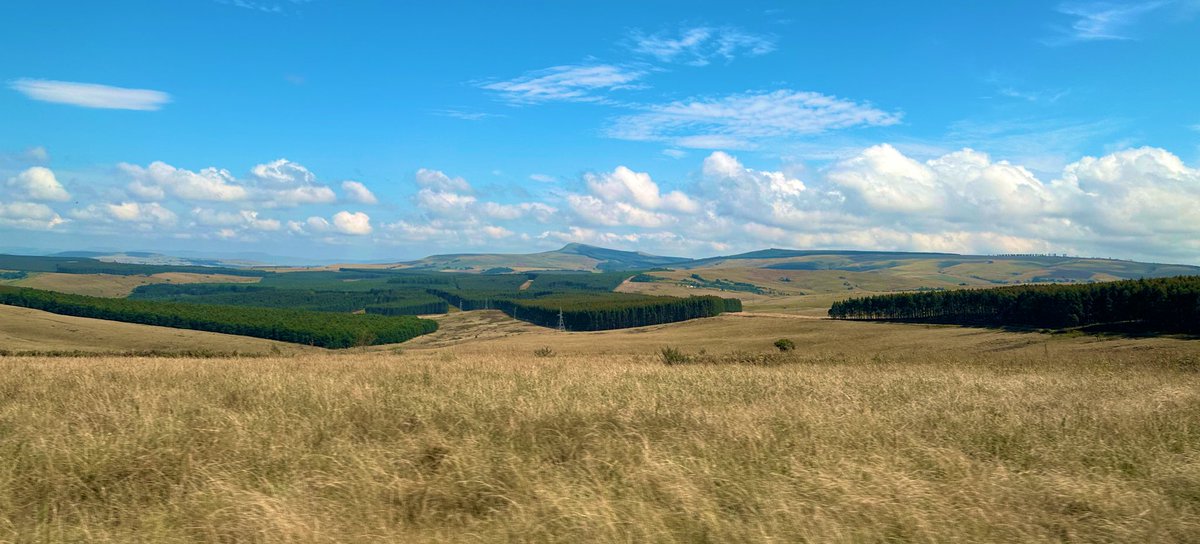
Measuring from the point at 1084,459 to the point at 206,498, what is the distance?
27.9 ft

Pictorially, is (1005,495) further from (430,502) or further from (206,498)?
(206,498)

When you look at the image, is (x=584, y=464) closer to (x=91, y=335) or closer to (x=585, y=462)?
(x=585, y=462)

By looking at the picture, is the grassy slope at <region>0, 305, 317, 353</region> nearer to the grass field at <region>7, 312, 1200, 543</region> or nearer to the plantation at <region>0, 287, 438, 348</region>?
the plantation at <region>0, 287, 438, 348</region>

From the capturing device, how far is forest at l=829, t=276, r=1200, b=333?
63.5 metres

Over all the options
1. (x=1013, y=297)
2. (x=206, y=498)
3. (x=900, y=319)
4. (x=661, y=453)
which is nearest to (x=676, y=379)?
(x=661, y=453)

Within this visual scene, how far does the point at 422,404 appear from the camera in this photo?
9.16m

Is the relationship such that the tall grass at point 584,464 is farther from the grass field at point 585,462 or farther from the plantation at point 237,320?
the plantation at point 237,320

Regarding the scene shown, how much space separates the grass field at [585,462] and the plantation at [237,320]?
117 metres

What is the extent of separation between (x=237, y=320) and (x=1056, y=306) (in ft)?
452

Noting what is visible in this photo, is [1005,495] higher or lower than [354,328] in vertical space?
higher

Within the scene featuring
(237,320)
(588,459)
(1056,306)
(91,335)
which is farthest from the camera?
(237,320)

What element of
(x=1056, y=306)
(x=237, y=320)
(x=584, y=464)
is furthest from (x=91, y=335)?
(x=1056, y=306)

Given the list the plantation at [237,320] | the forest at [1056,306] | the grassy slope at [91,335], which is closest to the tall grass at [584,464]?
the forest at [1056,306]

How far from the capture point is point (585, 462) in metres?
6.68
